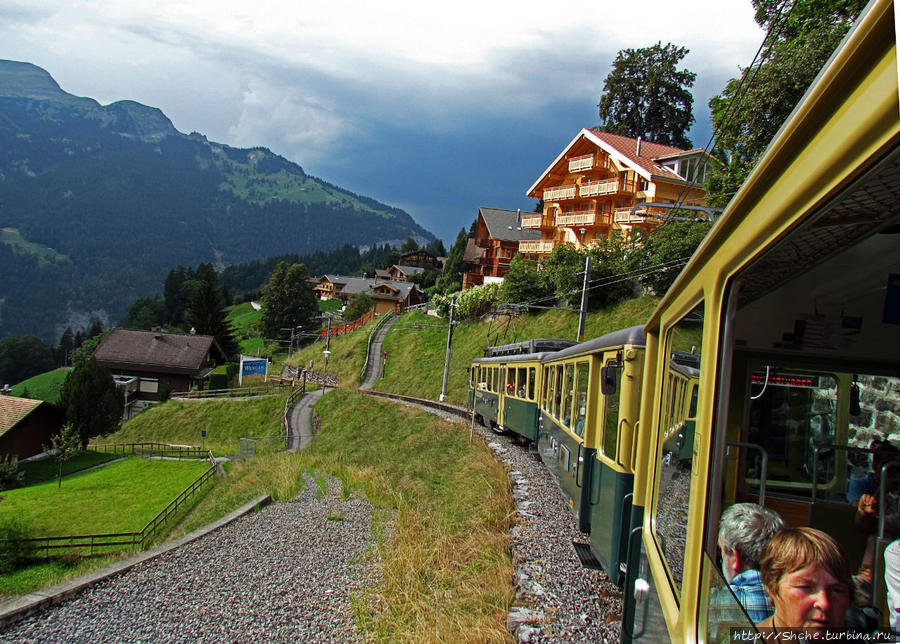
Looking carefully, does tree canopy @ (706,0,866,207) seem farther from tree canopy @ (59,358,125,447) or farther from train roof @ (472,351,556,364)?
tree canopy @ (59,358,125,447)

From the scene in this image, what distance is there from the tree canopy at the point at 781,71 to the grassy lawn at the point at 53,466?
2992 cm

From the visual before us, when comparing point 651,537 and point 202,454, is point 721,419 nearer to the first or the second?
point 651,537

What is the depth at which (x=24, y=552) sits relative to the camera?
16.1 metres

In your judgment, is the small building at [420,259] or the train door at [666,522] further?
the small building at [420,259]

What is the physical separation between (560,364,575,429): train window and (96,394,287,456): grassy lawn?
2678cm

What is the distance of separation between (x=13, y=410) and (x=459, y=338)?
24090 millimetres

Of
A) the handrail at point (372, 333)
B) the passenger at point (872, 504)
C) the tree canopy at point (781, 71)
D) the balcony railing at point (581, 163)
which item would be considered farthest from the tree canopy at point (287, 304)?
the passenger at point (872, 504)

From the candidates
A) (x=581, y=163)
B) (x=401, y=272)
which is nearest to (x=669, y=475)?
(x=581, y=163)

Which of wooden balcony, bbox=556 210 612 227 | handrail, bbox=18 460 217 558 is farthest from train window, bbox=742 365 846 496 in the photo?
wooden balcony, bbox=556 210 612 227

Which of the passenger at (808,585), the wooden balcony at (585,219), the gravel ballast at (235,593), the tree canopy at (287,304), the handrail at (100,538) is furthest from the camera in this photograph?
the tree canopy at (287,304)

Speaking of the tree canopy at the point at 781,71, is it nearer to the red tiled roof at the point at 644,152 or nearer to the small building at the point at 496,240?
the red tiled roof at the point at 644,152

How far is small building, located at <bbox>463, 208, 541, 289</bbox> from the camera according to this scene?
55.3 m

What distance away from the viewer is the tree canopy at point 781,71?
16547 millimetres

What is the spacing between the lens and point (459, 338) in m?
39.8
